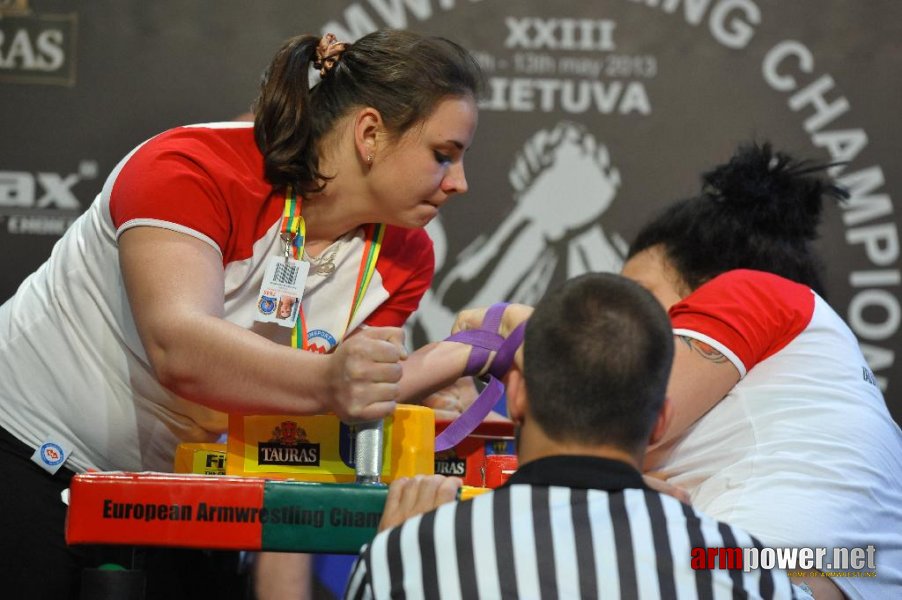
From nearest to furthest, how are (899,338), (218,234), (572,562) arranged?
(572,562), (218,234), (899,338)

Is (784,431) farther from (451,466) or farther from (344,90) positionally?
(344,90)

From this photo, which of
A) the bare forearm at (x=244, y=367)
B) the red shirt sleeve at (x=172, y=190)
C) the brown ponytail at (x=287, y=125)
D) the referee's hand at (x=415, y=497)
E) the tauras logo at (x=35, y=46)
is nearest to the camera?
the referee's hand at (x=415, y=497)

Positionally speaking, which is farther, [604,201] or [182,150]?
[604,201]

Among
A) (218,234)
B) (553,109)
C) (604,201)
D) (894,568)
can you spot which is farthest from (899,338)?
(218,234)

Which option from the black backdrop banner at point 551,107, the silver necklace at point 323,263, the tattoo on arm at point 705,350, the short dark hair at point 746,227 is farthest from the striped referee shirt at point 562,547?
the black backdrop banner at point 551,107

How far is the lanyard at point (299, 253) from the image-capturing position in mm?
1722

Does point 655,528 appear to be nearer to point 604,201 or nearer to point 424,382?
point 424,382

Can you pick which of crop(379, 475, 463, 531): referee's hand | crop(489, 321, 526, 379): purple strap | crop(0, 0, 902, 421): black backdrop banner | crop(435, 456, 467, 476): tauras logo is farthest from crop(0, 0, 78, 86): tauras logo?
crop(379, 475, 463, 531): referee's hand

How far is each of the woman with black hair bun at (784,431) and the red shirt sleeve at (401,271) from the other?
0.50 meters

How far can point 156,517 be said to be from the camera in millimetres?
1211

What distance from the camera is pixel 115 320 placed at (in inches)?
64.4

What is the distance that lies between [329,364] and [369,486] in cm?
18

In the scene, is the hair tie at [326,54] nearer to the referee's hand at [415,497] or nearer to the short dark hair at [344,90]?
the short dark hair at [344,90]

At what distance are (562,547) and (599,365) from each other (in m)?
0.20
